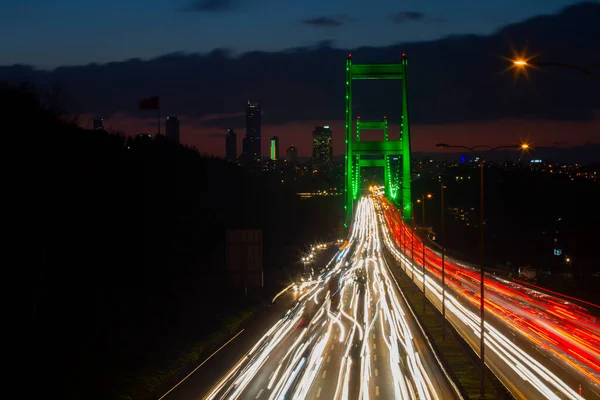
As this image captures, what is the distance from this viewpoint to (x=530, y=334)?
2683cm

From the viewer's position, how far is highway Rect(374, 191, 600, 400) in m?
19.1

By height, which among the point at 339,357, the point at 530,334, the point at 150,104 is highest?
the point at 150,104

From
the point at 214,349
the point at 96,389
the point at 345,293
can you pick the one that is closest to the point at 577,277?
the point at 345,293

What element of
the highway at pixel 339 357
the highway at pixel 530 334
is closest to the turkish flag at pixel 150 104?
the highway at pixel 339 357

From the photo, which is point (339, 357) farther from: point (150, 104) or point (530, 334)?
point (150, 104)

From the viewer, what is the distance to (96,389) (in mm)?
19203

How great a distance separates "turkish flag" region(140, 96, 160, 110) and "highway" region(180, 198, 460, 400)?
43.3 ft

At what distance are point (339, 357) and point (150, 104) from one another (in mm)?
20784

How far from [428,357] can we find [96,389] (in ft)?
36.1

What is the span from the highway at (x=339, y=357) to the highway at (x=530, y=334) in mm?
1943

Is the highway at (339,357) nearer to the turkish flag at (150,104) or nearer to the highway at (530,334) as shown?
the highway at (530,334)

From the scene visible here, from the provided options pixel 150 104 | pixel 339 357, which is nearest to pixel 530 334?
pixel 339 357

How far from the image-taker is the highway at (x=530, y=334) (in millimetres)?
19109

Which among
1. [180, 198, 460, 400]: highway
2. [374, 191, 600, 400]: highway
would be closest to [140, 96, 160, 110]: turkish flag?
[180, 198, 460, 400]: highway
